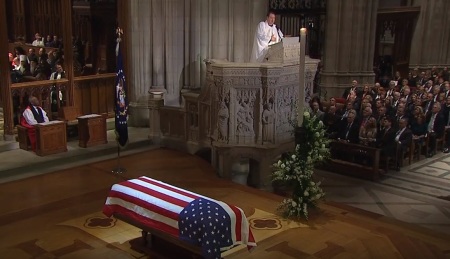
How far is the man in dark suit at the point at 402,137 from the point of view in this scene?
1051cm

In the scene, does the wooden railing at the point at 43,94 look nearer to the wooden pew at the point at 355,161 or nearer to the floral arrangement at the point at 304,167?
the wooden pew at the point at 355,161

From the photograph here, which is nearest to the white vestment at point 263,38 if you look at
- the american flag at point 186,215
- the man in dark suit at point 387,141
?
the man in dark suit at point 387,141

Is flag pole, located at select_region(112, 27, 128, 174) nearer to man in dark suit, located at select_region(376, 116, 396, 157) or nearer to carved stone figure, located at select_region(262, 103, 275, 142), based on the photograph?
carved stone figure, located at select_region(262, 103, 275, 142)

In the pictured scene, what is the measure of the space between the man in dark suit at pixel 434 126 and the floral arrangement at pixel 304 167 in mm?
5317

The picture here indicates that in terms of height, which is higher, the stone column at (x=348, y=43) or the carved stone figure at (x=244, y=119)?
the stone column at (x=348, y=43)

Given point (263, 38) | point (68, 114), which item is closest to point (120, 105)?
point (68, 114)

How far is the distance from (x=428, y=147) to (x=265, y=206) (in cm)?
545

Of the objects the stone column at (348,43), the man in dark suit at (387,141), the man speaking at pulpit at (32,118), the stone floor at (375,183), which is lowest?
the stone floor at (375,183)

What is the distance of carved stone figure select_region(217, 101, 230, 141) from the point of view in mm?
8844

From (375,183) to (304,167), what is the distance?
10.2ft

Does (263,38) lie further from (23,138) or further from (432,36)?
(432,36)

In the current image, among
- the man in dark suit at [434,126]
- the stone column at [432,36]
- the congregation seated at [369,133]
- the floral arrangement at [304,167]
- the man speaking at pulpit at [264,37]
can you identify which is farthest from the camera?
the stone column at [432,36]

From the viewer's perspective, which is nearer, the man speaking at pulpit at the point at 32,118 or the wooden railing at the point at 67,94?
the man speaking at pulpit at the point at 32,118

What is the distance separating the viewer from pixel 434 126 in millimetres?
11797
